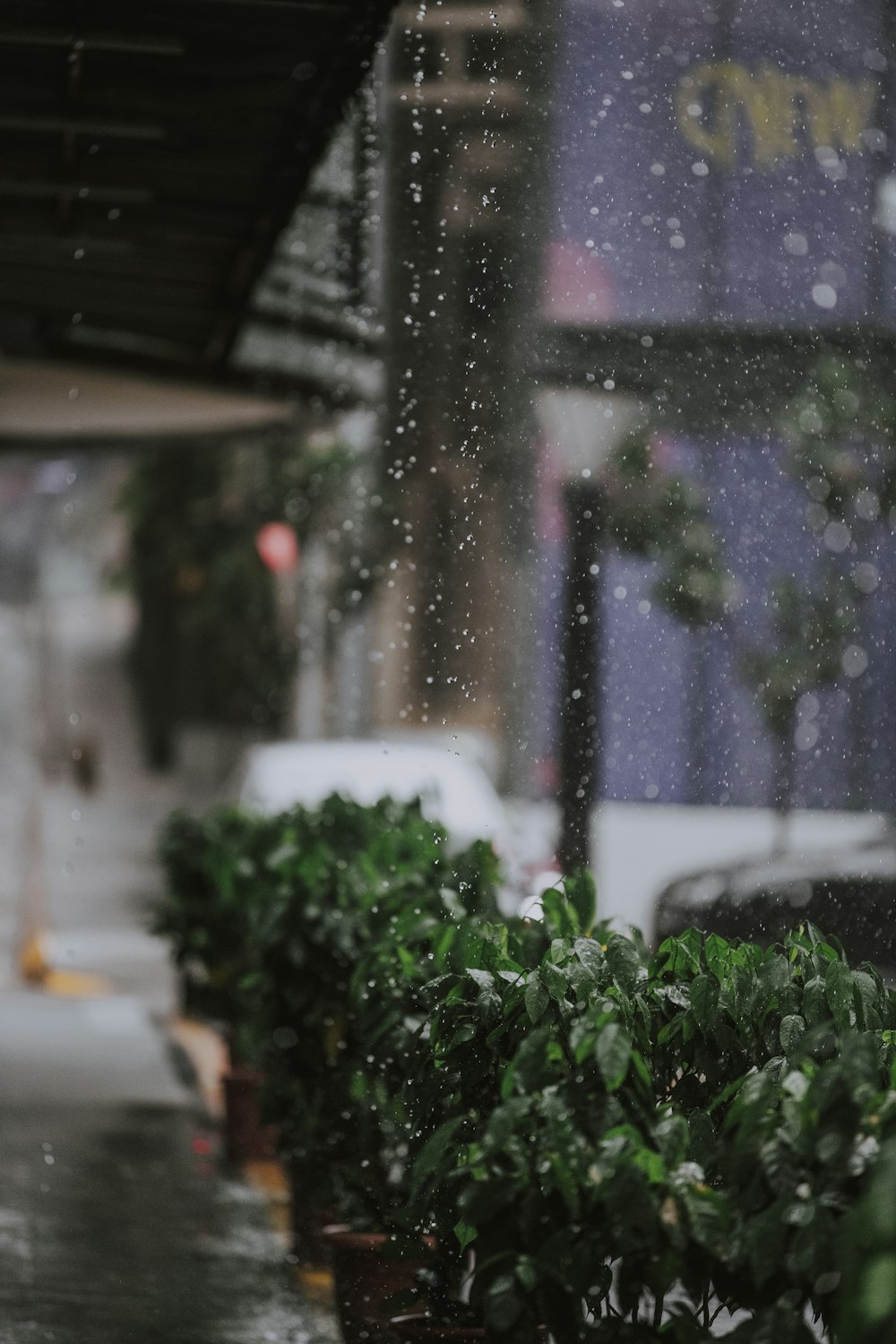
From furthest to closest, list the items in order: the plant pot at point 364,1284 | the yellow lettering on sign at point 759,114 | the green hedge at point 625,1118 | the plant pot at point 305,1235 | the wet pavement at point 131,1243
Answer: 1. the yellow lettering on sign at point 759,114
2. the plant pot at point 305,1235
3. the wet pavement at point 131,1243
4. the plant pot at point 364,1284
5. the green hedge at point 625,1118

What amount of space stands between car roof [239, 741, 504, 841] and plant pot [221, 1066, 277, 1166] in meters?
2.62

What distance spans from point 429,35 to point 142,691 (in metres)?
23.1

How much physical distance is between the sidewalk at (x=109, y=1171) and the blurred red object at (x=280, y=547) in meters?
3.45

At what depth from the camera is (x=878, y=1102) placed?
2564 millimetres

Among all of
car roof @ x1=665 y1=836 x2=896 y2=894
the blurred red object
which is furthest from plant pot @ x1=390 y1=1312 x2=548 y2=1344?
the blurred red object

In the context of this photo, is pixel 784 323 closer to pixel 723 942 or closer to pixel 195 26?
pixel 195 26

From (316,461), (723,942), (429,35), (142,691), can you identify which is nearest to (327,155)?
(429,35)

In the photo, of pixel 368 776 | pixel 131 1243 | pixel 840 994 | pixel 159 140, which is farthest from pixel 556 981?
pixel 368 776

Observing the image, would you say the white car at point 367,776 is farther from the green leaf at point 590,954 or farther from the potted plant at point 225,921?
the green leaf at point 590,954

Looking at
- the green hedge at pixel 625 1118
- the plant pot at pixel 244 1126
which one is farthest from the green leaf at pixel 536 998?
the plant pot at pixel 244 1126

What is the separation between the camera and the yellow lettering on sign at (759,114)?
6391mm

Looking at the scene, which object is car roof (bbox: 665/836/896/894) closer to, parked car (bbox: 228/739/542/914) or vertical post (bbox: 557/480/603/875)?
parked car (bbox: 228/739/542/914)

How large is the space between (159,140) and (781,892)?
14.4 ft

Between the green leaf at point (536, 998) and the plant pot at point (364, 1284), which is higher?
the green leaf at point (536, 998)
